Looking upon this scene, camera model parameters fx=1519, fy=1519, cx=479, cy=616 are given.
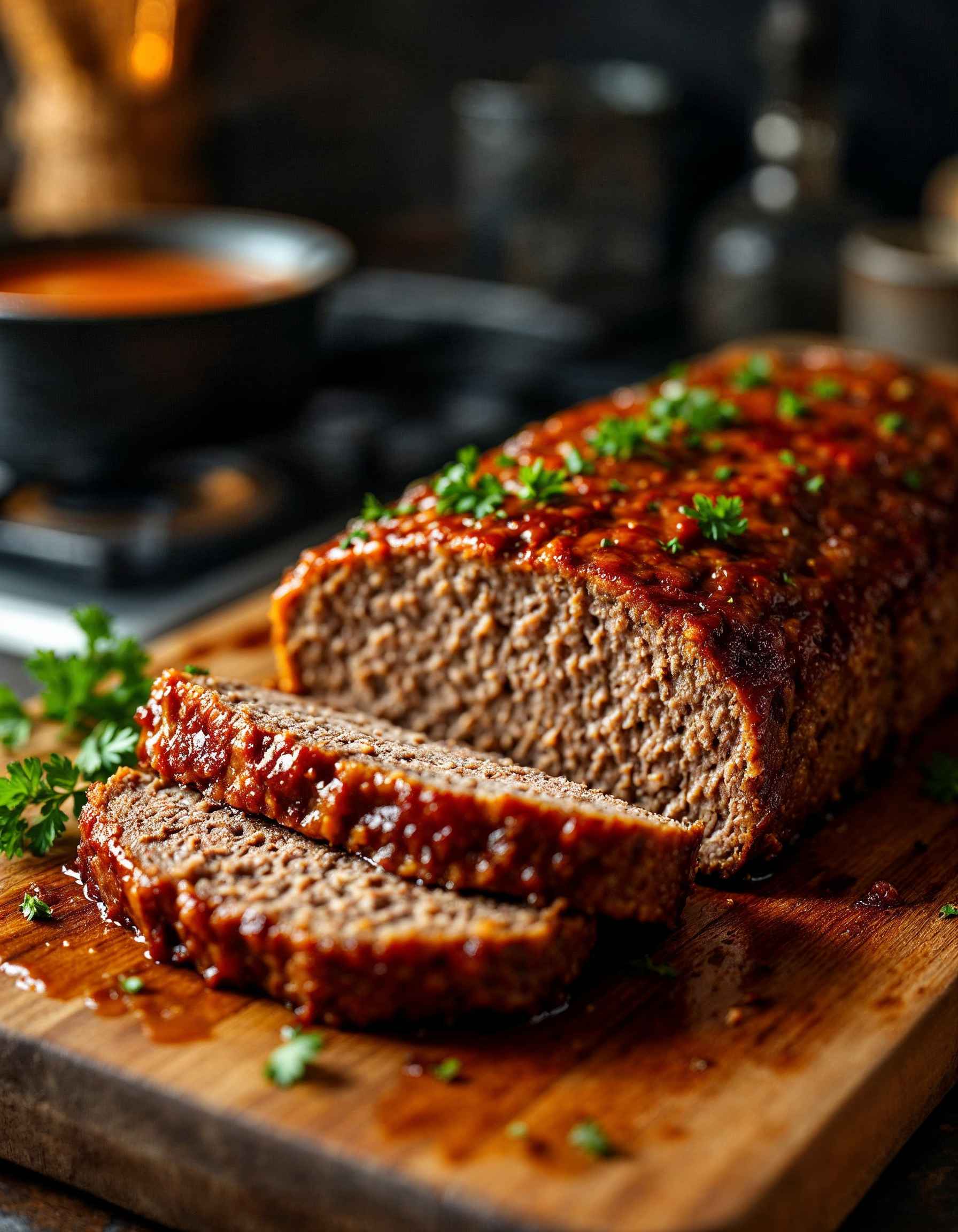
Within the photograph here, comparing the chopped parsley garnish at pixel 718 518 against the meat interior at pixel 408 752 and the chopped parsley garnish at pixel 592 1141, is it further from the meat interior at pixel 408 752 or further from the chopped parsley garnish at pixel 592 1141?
the chopped parsley garnish at pixel 592 1141

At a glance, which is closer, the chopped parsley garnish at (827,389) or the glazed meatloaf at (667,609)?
the glazed meatloaf at (667,609)

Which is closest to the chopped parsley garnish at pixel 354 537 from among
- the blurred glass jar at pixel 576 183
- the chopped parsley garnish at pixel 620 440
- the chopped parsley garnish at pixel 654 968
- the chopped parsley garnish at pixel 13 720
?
the chopped parsley garnish at pixel 620 440

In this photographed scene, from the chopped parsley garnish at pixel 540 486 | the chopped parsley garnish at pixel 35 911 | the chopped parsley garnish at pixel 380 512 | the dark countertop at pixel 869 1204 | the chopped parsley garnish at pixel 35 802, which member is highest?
the chopped parsley garnish at pixel 540 486

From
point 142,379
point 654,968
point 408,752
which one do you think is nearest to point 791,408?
point 408,752

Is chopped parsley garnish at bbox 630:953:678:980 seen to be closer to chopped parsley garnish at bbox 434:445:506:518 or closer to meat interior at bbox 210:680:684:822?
meat interior at bbox 210:680:684:822

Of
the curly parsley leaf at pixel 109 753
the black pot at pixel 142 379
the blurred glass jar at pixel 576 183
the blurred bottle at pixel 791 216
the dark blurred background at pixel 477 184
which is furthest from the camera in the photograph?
the blurred glass jar at pixel 576 183

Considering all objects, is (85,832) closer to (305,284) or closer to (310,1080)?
(310,1080)

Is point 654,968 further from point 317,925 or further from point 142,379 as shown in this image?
point 142,379
